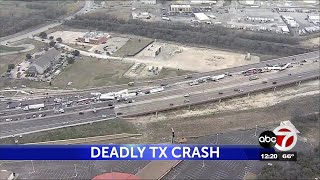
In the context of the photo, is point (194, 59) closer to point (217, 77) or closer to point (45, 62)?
point (217, 77)

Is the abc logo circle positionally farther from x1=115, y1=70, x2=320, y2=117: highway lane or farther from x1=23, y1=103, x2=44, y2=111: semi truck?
x1=23, y1=103, x2=44, y2=111: semi truck

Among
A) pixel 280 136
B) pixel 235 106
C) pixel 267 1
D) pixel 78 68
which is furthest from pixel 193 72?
pixel 267 1

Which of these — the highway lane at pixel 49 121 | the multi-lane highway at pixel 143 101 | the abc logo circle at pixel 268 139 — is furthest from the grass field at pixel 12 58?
the abc logo circle at pixel 268 139

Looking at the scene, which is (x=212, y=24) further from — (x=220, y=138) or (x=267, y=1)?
(x=220, y=138)

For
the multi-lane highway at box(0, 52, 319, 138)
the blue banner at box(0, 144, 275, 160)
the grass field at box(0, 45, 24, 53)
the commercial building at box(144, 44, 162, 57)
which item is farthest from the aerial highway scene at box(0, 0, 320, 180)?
the blue banner at box(0, 144, 275, 160)

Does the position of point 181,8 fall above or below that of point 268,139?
below

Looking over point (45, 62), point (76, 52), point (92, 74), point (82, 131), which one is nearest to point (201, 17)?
point (76, 52)
